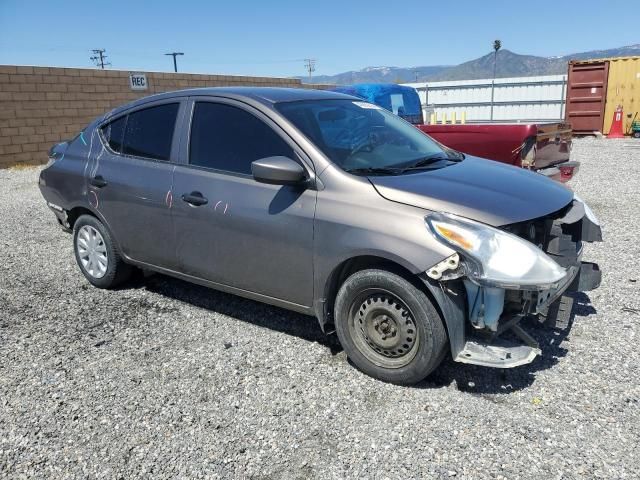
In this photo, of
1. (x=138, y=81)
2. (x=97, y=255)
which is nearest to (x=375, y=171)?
(x=97, y=255)

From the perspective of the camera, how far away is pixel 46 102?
14.9m

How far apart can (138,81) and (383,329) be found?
16.3 meters

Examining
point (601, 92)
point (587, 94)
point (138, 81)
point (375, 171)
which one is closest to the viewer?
point (375, 171)

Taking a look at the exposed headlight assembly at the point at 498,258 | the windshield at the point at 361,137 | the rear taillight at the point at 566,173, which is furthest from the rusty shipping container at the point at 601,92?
the exposed headlight assembly at the point at 498,258

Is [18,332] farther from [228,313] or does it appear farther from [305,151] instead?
[305,151]

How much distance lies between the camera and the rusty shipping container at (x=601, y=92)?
19031mm

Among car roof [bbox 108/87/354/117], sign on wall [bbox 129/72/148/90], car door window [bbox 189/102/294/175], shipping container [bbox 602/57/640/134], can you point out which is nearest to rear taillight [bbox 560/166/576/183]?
car roof [bbox 108/87/354/117]

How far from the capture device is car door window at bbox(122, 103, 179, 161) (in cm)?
406

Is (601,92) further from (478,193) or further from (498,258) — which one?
(498,258)

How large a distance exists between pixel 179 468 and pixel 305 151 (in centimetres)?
193

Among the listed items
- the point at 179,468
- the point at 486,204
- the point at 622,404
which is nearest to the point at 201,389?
the point at 179,468

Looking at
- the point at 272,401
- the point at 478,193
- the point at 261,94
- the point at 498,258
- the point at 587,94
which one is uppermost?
the point at 587,94

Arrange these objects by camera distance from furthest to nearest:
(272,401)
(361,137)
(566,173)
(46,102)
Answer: (46,102)
(566,173)
(361,137)
(272,401)

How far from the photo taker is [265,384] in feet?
10.6
